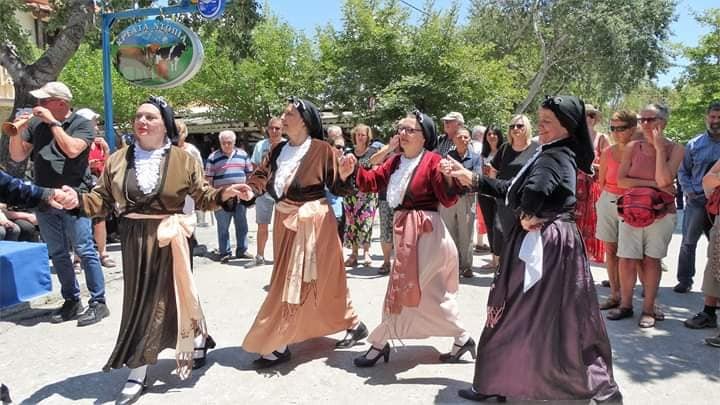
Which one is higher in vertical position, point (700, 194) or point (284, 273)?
point (700, 194)

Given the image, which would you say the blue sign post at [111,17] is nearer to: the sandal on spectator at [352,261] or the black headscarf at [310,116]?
the sandal on spectator at [352,261]

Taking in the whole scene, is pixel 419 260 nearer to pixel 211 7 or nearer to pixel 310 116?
pixel 310 116

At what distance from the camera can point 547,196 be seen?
303 cm

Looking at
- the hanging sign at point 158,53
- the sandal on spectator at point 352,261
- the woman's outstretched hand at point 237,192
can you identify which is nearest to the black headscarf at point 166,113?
the woman's outstretched hand at point 237,192

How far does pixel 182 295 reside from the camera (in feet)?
11.9

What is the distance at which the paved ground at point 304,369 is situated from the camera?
354 cm

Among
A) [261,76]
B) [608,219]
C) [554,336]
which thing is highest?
[261,76]

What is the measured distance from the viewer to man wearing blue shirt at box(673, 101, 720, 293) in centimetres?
556

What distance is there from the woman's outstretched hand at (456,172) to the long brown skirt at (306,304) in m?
0.96

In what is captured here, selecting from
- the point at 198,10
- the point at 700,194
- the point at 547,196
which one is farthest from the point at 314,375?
the point at 198,10

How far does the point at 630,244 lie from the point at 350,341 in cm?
256

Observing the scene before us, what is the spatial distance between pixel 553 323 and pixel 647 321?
7.32 feet

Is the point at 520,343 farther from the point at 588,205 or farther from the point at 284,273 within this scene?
the point at 588,205

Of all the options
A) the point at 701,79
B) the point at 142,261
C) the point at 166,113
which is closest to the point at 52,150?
the point at 166,113
